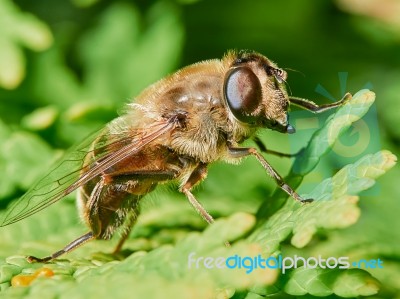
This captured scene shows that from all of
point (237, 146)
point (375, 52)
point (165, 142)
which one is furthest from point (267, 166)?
point (375, 52)

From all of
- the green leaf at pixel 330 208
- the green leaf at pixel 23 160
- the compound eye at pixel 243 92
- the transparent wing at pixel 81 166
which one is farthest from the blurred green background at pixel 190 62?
the green leaf at pixel 330 208

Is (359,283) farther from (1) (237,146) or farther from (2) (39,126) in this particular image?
(2) (39,126)

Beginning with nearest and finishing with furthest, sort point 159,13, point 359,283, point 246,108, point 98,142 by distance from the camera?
point 359,283
point 246,108
point 98,142
point 159,13

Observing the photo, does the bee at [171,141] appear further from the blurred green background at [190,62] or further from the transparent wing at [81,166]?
the blurred green background at [190,62]

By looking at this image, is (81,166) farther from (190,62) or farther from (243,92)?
(190,62)

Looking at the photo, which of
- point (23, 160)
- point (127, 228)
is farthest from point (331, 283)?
point (23, 160)

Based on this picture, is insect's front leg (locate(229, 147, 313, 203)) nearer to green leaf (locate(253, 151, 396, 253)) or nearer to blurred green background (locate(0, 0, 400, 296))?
green leaf (locate(253, 151, 396, 253))

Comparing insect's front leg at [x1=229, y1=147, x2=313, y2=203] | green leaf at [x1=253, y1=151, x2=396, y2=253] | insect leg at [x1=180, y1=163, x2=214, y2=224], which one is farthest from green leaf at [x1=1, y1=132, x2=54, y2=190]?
green leaf at [x1=253, y1=151, x2=396, y2=253]
